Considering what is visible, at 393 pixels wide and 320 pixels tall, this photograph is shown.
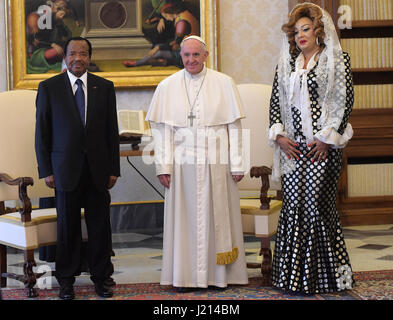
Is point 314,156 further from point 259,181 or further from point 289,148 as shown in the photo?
point 259,181

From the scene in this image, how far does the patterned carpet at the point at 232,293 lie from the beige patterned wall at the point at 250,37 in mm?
3236

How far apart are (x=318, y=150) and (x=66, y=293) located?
6.50ft

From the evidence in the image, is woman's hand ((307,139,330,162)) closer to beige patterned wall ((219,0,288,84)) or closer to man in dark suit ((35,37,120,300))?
man in dark suit ((35,37,120,300))

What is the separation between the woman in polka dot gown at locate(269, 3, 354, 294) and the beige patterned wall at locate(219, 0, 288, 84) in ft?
9.55

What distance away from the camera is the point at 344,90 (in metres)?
4.29

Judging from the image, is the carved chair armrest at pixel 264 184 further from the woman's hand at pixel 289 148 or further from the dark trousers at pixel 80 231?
the dark trousers at pixel 80 231

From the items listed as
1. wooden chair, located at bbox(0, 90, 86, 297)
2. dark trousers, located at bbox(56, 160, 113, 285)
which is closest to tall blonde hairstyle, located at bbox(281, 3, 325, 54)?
dark trousers, located at bbox(56, 160, 113, 285)

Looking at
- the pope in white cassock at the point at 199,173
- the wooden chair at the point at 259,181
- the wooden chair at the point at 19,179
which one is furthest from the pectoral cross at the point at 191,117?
the wooden chair at the point at 19,179

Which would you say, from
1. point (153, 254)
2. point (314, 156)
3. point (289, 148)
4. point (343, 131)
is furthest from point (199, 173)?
point (153, 254)

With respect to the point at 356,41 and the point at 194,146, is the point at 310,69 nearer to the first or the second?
the point at 194,146

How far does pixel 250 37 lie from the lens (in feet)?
24.0

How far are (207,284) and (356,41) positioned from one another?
3.89 metres

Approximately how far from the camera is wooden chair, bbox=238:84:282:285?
15.6ft

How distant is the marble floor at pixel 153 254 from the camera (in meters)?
5.06
